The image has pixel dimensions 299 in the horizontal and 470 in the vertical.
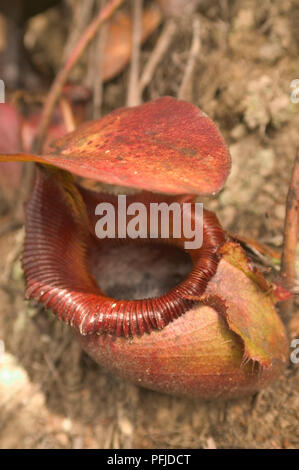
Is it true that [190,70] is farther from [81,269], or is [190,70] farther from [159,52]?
[81,269]

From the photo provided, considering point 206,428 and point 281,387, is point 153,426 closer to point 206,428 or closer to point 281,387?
point 206,428

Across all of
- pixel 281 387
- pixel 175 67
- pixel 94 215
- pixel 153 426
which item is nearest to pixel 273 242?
pixel 281 387

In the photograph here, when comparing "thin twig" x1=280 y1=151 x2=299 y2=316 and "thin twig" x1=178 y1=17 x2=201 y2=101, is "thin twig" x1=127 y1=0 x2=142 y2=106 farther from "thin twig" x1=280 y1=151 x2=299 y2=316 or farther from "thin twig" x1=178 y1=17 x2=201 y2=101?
"thin twig" x1=280 y1=151 x2=299 y2=316

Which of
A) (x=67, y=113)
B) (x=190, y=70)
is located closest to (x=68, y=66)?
(x=67, y=113)

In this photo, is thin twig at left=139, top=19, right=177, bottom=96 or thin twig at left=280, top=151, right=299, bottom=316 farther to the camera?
thin twig at left=139, top=19, right=177, bottom=96

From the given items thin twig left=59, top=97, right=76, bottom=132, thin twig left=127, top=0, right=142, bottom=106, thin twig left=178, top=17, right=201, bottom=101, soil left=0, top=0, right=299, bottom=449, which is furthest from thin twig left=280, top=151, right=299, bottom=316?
thin twig left=59, top=97, right=76, bottom=132

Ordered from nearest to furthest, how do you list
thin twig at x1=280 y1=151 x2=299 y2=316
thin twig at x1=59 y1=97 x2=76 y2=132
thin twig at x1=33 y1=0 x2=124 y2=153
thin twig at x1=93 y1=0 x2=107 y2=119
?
1. thin twig at x1=280 y1=151 x2=299 y2=316
2. thin twig at x1=33 y1=0 x2=124 y2=153
3. thin twig at x1=59 y1=97 x2=76 y2=132
4. thin twig at x1=93 y1=0 x2=107 y2=119
